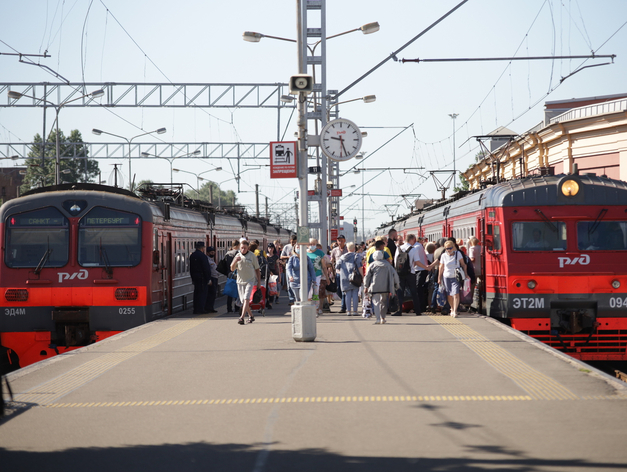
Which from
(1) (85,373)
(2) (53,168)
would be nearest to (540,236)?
(1) (85,373)

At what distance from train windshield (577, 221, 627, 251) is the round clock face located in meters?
5.16

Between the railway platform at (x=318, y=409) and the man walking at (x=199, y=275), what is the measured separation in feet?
19.5

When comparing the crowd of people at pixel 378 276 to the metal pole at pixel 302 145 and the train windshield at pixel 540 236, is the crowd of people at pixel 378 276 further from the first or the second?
the train windshield at pixel 540 236

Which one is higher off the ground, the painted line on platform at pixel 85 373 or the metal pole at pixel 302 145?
the metal pole at pixel 302 145

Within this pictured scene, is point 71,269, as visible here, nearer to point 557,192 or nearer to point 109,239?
point 109,239

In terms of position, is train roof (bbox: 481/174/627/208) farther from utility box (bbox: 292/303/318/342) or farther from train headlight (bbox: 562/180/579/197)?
utility box (bbox: 292/303/318/342)

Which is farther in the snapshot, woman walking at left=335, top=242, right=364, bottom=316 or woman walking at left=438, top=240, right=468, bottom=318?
woman walking at left=335, top=242, right=364, bottom=316

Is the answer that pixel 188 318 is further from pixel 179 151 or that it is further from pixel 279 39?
pixel 179 151

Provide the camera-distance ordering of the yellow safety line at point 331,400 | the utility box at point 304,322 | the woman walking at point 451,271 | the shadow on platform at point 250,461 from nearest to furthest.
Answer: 1. the shadow on platform at point 250,461
2. the yellow safety line at point 331,400
3. the utility box at point 304,322
4. the woman walking at point 451,271

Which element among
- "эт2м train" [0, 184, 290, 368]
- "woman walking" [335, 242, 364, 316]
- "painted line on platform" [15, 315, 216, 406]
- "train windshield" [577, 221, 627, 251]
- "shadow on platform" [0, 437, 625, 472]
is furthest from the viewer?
"woman walking" [335, 242, 364, 316]

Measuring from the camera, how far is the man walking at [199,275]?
18609 mm

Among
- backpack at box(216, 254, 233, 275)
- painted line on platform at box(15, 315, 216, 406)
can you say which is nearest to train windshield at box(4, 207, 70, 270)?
painted line on platform at box(15, 315, 216, 406)

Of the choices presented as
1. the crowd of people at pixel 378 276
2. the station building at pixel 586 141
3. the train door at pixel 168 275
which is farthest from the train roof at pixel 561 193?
the station building at pixel 586 141

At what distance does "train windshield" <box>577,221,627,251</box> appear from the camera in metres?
13.9
